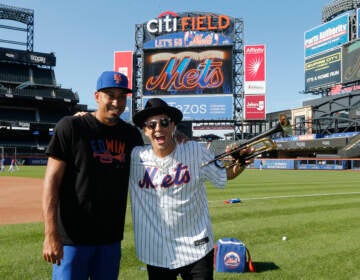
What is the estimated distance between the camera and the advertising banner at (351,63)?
51.5 meters

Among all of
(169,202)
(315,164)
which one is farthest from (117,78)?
(315,164)

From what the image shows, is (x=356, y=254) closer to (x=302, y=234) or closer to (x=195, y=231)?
(x=302, y=234)

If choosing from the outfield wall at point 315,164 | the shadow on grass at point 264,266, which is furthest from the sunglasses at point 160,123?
the outfield wall at point 315,164

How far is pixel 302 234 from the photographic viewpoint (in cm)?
704

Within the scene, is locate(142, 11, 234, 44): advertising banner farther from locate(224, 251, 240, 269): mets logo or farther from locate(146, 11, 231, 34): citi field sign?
locate(224, 251, 240, 269): mets logo

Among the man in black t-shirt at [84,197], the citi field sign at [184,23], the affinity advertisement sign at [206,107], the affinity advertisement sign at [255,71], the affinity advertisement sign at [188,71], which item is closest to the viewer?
the man in black t-shirt at [84,197]

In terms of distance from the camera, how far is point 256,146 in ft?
9.97

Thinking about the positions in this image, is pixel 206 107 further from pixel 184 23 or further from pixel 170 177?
pixel 170 177

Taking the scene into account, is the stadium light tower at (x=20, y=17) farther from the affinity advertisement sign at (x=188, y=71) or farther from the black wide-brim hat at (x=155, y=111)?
the black wide-brim hat at (x=155, y=111)

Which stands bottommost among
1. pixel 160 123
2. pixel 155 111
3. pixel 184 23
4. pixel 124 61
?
pixel 160 123

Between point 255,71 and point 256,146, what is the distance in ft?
171

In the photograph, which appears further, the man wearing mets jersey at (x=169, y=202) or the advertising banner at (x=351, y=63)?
the advertising banner at (x=351, y=63)

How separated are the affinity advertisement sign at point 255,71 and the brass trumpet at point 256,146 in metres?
51.4

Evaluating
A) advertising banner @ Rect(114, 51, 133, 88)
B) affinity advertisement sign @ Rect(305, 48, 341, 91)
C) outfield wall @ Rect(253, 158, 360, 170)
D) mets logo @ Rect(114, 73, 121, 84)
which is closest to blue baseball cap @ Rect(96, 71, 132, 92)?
mets logo @ Rect(114, 73, 121, 84)
